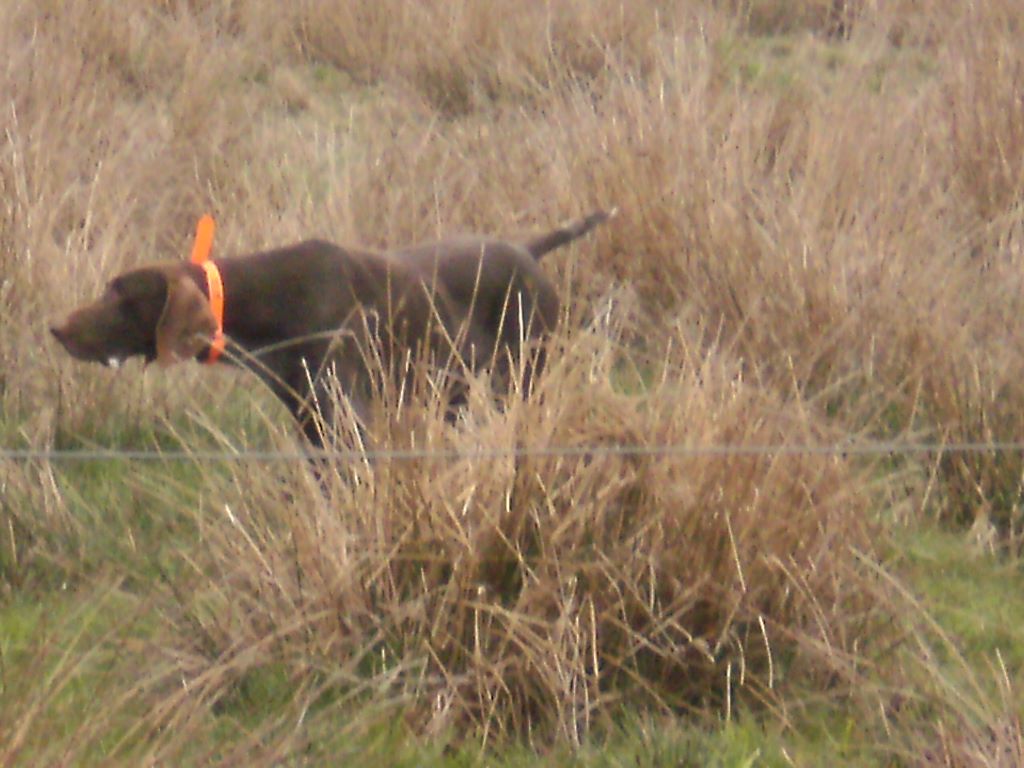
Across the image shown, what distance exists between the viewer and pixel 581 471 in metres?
3.64

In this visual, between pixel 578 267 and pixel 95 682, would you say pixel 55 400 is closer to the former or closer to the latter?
pixel 95 682

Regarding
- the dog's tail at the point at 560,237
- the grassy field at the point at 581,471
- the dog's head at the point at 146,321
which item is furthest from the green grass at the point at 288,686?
the dog's tail at the point at 560,237

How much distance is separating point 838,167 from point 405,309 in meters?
2.52

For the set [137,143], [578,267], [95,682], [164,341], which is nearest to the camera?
[95,682]

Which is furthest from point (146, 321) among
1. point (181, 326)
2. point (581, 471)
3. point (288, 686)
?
point (581, 471)

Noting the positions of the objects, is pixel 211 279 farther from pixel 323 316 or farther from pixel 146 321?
pixel 323 316

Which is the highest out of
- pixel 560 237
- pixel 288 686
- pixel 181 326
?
pixel 181 326

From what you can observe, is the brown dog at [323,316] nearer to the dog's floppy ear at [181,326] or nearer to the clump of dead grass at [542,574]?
the dog's floppy ear at [181,326]

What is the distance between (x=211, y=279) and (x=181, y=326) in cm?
26

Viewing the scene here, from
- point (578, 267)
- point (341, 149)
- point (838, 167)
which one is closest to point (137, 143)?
point (341, 149)

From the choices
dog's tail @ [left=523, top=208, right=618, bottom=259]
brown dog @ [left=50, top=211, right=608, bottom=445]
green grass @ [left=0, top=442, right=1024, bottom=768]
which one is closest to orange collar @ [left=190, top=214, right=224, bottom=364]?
brown dog @ [left=50, top=211, right=608, bottom=445]

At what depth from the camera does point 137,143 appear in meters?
7.45

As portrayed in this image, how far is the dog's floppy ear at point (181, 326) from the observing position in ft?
13.1

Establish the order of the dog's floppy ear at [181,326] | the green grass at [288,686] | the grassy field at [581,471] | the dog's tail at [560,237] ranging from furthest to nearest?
the dog's tail at [560,237] → the dog's floppy ear at [181,326] → the grassy field at [581,471] → the green grass at [288,686]
